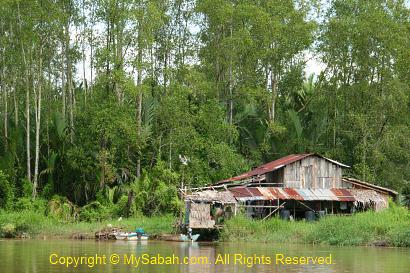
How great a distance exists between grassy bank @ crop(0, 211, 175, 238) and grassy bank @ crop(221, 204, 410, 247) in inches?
117

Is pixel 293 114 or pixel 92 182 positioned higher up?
pixel 293 114

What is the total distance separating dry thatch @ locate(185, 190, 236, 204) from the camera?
92.9ft

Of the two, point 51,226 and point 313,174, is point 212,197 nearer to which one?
point 313,174

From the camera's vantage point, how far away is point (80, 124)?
33.6 meters

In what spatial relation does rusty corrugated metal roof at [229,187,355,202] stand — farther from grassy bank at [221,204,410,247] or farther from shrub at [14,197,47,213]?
shrub at [14,197,47,213]

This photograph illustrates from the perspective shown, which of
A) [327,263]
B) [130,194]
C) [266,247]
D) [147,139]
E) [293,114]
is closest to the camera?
[327,263]

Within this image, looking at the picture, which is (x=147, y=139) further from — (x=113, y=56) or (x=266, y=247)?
(x=266, y=247)

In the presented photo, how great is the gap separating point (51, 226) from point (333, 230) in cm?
1056

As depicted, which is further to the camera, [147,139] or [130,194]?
[147,139]

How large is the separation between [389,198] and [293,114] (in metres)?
6.11

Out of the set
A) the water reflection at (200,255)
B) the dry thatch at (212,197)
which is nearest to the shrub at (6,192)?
the water reflection at (200,255)

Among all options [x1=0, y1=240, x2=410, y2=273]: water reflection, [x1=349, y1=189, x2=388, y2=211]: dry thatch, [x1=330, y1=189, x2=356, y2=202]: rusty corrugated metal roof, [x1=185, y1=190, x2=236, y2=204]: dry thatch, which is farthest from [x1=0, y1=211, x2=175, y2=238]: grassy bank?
[x1=349, y1=189, x2=388, y2=211]: dry thatch

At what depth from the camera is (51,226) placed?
29.6m

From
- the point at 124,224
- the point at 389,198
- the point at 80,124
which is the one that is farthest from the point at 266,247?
the point at 80,124
